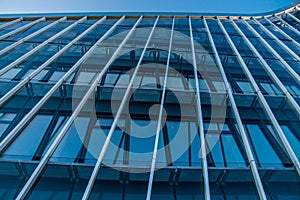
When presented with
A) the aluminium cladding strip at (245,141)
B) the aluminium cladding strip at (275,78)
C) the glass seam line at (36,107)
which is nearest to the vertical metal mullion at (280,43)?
the aluminium cladding strip at (275,78)

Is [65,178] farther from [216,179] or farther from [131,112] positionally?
[216,179]

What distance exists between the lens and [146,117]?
21.5 ft

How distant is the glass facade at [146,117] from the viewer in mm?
4742

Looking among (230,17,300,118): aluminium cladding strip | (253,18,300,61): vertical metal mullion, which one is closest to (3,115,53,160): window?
(230,17,300,118): aluminium cladding strip

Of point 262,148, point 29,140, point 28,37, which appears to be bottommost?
point 29,140

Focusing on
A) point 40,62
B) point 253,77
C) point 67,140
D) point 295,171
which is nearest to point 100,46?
point 40,62

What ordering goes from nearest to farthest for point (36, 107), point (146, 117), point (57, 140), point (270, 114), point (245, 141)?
point (57, 140) → point (245, 141) → point (36, 107) → point (270, 114) → point (146, 117)

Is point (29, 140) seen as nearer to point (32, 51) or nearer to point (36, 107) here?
point (36, 107)

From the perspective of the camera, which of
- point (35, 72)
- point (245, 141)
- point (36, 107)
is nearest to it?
point (245, 141)

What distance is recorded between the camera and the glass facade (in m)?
4.74

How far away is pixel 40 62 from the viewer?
8.18m

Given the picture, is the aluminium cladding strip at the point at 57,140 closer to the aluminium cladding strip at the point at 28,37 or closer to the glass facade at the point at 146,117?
Answer: the glass facade at the point at 146,117

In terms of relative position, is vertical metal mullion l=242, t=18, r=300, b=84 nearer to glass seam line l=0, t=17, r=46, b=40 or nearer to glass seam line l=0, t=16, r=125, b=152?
glass seam line l=0, t=16, r=125, b=152

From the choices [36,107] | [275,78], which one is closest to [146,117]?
[36,107]
